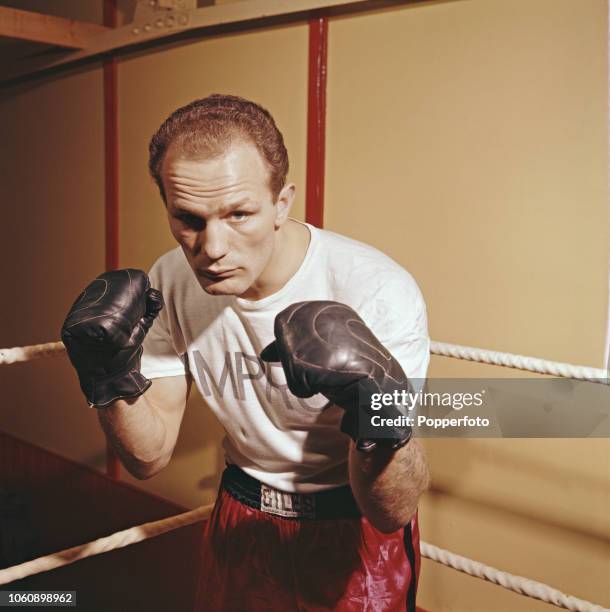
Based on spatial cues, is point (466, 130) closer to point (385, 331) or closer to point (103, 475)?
point (385, 331)

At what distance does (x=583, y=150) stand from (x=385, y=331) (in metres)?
0.84

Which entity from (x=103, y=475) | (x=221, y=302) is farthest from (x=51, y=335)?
(x=221, y=302)

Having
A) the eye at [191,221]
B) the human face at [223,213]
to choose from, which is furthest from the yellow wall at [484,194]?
the eye at [191,221]

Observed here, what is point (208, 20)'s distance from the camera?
240 cm

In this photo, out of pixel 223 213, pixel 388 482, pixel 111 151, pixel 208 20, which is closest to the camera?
pixel 388 482

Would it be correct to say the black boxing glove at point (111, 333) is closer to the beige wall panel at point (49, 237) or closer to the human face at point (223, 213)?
the human face at point (223, 213)

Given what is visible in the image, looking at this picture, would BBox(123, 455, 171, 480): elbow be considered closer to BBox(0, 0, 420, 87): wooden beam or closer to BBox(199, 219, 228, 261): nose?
BBox(199, 219, 228, 261): nose

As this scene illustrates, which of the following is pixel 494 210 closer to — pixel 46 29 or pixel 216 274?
pixel 216 274

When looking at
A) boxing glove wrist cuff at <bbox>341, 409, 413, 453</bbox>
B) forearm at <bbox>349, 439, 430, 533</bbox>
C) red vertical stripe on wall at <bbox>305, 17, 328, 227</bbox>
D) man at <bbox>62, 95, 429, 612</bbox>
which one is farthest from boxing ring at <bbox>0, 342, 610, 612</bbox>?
red vertical stripe on wall at <bbox>305, 17, 328, 227</bbox>

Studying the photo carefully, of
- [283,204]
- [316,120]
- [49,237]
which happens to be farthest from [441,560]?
[49,237]

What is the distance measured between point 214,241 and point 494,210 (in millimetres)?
986

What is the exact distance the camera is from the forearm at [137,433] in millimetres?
1226

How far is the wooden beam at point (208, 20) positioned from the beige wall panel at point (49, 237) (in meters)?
0.18

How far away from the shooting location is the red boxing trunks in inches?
50.4
